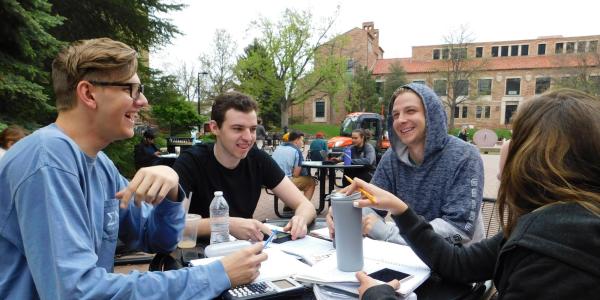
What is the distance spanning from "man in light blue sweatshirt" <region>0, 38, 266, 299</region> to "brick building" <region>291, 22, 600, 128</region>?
131ft

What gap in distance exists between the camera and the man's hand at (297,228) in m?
1.90

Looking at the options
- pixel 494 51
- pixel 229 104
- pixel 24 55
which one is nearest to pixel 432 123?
pixel 229 104

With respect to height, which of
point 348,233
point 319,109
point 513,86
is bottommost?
point 348,233

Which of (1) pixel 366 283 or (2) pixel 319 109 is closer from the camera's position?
(1) pixel 366 283

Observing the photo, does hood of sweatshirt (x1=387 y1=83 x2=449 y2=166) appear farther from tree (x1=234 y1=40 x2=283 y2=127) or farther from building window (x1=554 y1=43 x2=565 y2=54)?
building window (x1=554 y1=43 x2=565 y2=54)

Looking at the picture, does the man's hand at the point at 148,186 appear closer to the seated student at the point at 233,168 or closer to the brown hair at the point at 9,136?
the seated student at the point at 233,168

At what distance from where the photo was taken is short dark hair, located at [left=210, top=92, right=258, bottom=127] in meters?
2.69

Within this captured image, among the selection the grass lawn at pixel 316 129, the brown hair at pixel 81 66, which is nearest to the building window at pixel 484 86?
the grass lawn at pixel 316 129

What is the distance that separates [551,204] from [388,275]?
570mm

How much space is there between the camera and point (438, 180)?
86.4 inches

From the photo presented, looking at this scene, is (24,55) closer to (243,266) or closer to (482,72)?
(243,266)

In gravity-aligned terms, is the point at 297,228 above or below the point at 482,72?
below

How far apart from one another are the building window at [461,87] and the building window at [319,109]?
1501 cm

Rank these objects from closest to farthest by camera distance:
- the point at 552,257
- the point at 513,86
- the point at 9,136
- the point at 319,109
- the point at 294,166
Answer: the point at 552,257
the point at 9,136
the point at 294,166
the point at 513,86
the point at 319,109
